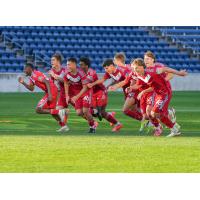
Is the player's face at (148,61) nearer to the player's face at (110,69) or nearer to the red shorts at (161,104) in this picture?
the red shorts at (161,104)

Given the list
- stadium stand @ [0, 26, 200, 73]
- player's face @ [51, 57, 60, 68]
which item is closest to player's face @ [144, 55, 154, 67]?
player's face @ [51, 57, 60, 68]

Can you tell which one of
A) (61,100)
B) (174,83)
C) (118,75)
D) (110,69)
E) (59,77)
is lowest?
(174,83)

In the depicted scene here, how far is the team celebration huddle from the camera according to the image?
11883mm

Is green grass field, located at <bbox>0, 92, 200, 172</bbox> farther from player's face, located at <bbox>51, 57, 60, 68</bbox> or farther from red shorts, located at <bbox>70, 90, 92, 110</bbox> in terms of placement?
player's face, located at <bbox>51, 57, 60, 68</bbox>

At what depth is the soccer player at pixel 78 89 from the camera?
42.9ft

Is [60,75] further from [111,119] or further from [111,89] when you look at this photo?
[111,89]

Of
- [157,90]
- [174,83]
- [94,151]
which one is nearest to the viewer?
[94,151]

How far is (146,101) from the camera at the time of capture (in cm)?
1280

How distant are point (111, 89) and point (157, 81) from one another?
0.79m

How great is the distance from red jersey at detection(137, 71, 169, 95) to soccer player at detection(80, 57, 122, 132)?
1457 millimetres

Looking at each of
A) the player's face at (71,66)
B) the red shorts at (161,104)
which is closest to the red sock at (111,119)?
the player's face at (71,66)

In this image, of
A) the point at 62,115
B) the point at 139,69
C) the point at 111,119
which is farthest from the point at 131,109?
the point at 139,69
